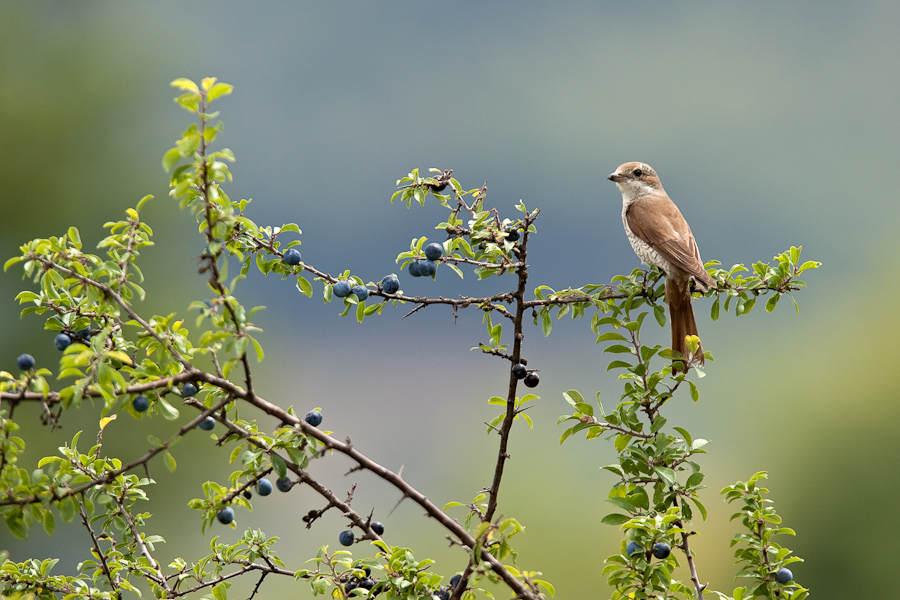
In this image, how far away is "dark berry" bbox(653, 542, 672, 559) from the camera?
2.50 m

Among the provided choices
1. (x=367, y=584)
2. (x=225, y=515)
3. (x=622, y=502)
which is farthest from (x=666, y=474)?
(x=225, y=515)

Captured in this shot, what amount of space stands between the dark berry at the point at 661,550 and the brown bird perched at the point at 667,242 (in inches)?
25.6

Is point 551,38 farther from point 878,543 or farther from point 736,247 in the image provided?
point 878,543

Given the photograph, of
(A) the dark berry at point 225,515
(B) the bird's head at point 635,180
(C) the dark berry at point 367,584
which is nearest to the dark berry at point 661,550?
(C) the dark berry at point 367,584

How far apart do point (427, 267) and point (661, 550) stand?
1175 mm

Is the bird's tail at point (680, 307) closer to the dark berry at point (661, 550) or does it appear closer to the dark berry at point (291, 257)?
the dark berry at point (661, 550)

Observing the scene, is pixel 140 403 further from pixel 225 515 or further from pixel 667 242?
pixel 667 242

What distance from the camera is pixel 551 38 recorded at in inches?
5010

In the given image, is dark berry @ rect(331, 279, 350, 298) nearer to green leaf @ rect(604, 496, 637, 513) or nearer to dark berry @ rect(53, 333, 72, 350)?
dark berry @ rect(53, 333, 72, 350)

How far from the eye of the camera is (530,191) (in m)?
93.6

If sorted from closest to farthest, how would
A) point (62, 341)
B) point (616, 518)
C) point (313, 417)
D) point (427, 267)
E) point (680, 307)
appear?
point (62, 341), point (616, 518), point (313, 417), point (427, 267), point (680, 307)

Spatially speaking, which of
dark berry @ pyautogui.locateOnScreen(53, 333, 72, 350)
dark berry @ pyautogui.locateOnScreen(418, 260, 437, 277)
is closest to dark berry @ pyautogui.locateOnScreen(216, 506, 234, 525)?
dark berry @ pyautogui.locateOnScreen(53, 333, 72, 350)

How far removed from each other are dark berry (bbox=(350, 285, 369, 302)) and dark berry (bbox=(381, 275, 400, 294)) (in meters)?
0.07

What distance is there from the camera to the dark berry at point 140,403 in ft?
6.94
